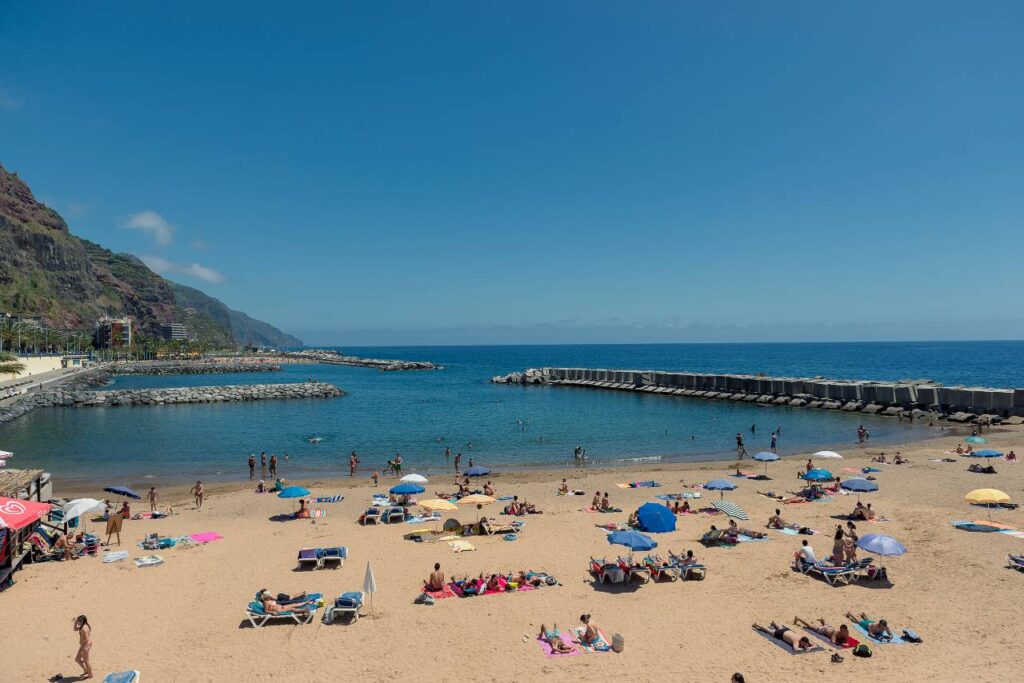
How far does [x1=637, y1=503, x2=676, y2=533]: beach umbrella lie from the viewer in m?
15.8

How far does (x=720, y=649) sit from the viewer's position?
11047 millimetres

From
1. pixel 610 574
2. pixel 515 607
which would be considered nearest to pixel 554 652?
pixel 515 607

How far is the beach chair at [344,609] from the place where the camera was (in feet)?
40.5

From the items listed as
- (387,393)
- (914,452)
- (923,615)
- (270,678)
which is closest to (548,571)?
(270,678)

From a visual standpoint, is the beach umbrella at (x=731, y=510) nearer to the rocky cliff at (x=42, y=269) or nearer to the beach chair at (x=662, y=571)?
the beach chair at (x=662, y=571)

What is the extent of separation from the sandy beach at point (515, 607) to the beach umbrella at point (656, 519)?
1230mm

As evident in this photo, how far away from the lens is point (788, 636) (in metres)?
11.1

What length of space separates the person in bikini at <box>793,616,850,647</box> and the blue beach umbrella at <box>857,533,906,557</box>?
3136 mm

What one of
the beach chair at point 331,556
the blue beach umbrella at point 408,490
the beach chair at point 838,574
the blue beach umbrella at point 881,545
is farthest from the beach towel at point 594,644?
the blue beach umbrella at point 408,490

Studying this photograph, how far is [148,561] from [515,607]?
1015 cm

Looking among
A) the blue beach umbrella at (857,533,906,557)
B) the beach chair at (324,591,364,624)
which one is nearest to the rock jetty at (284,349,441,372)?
the beach chair at (324,591,364,624)

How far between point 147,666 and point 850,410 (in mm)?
51884

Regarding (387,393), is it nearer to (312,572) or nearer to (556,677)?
(312,572)

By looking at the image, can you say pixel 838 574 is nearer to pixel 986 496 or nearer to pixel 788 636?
pixel 788 636
